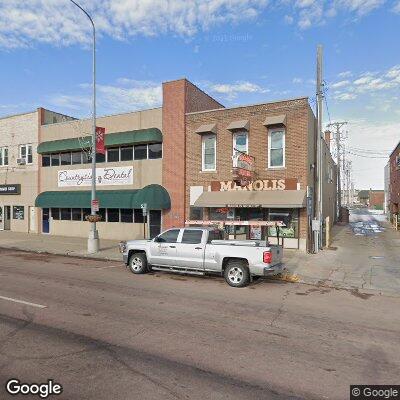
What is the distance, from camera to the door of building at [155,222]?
22.4 m

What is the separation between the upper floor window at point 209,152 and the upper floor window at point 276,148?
10.5 ft

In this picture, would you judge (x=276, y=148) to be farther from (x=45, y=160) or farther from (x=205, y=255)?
(x=45, y=160)

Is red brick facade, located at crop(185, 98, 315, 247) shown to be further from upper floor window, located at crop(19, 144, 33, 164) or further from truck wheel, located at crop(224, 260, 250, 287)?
upper floor window, located at crop(19, 144, 33, 164)

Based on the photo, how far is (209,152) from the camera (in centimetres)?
2075

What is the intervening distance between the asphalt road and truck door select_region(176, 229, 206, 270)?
3.24ft

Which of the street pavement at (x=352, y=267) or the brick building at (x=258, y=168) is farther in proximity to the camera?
the brick building at (x=258, y=168)

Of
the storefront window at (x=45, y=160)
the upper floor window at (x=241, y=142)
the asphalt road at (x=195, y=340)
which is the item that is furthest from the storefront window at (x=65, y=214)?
the asphalt road at (x=195, y=340)

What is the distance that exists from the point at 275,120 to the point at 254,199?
4.10 meters

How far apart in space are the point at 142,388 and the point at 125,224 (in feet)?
62.3

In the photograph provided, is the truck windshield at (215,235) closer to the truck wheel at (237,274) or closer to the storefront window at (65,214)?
the truck wheel at (237,274)

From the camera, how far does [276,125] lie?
18516 mm

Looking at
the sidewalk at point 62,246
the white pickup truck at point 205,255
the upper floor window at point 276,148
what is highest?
the upper floor window at point 276,148

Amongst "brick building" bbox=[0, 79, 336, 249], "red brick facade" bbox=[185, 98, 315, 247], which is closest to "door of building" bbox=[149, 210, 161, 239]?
"brick building" bbox=[0, 79, 336, 249]

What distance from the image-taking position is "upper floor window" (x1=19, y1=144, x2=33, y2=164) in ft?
94.0
